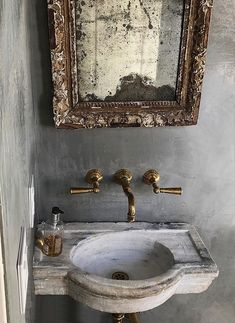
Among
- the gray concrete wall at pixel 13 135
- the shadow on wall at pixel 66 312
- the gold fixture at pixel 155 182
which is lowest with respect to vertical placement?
the shadow on wall at pixel 66 312

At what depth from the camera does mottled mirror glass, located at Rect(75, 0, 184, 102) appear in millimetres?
1433

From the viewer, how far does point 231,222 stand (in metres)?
1.77

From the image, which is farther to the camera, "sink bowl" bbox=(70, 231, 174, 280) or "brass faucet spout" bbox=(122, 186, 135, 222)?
"sink bowl" bbox=(70, 231, 174, 280)

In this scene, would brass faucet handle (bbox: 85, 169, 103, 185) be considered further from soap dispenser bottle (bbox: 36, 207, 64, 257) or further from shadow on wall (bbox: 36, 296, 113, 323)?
shadow on wall (bbox: 36, 296, 113, 323)

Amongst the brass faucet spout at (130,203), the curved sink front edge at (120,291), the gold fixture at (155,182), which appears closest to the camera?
the curved sink front edge at (120,291)

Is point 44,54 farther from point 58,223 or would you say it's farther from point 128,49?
point 58,223

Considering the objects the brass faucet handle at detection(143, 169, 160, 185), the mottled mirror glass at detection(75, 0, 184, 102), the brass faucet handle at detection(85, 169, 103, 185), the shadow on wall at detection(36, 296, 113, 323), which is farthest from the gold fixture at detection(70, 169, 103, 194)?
the shadow on wall at detection(36, 296, 113, 323)

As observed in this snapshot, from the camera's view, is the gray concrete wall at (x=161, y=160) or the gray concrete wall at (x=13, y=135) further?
the gray concrete wall at (x=161, y=160)

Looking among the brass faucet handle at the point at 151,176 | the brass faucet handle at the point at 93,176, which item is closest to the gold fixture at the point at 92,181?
the brass faucet handle at the point at 93,176

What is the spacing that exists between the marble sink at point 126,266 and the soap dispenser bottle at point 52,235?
0.09ft

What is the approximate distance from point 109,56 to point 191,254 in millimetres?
749

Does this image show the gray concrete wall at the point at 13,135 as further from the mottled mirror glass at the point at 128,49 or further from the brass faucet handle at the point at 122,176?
the brass faucet handle at the point at 122,176

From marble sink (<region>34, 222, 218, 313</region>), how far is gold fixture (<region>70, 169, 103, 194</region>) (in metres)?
0.18

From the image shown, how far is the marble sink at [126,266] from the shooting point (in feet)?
4.55
